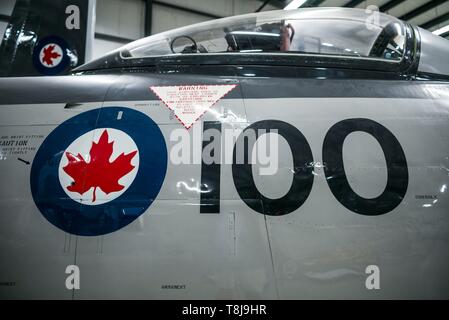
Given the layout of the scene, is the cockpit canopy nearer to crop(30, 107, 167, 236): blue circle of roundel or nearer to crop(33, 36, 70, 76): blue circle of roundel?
crop(30, 107, 167, 236): blue circle of roundel

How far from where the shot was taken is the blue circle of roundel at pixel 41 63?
305 centimetres

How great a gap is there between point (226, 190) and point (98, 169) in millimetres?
691

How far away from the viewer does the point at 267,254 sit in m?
1.49

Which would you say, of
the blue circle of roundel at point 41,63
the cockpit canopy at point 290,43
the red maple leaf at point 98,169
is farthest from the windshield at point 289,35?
the blue circle of roundel at point 41,63

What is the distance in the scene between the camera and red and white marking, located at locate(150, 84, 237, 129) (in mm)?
1727

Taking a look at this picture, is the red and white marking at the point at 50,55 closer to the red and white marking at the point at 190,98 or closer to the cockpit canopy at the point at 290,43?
the cockpit canopy at the point at 290,43

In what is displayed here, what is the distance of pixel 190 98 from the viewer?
5.91 ft

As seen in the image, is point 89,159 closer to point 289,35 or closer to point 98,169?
point 98,169

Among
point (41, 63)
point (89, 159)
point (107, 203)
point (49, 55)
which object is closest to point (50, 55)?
point (49, 55)

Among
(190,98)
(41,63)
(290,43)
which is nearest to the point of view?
(190,98)

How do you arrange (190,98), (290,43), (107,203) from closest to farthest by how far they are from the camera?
(107,203), (190,98), (290,43)

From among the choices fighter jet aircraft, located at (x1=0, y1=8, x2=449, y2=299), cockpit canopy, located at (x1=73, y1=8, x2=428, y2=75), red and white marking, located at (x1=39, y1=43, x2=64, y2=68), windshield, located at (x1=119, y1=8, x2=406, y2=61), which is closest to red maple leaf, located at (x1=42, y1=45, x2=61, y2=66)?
red and white marking, located at (x1=39, y1=43, x2=64, y2=68)

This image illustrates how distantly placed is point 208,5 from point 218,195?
12214mm
